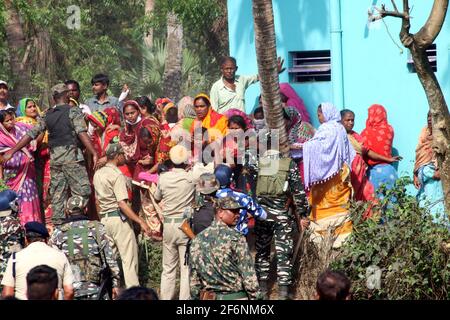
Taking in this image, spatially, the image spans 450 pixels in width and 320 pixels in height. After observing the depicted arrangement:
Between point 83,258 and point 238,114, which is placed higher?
point 238,114

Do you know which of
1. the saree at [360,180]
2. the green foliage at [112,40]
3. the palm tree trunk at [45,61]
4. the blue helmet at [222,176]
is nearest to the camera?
the blue helmet at [222,176]

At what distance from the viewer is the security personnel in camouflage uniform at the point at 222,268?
9.01m

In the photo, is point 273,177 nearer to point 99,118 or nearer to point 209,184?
point 209,184

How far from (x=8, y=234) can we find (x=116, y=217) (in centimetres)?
178

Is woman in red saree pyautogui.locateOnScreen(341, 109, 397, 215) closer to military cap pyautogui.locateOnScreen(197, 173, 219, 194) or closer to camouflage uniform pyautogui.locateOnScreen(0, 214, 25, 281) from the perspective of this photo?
military cap pyautogui.locateOnScreen(197, 173, 219, 194)

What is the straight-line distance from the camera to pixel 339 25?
14.8m

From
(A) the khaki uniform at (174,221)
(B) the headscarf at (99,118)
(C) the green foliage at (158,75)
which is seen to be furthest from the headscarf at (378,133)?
(C) the green foliage at (158,75)

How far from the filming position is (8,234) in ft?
35.1

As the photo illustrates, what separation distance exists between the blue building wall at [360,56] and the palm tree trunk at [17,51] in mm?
5342

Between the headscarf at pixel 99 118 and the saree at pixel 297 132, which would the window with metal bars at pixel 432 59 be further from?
the headscarf at pixel 99 118

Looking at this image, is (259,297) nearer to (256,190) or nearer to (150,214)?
(256,190)

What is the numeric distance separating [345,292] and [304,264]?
15.3 ft

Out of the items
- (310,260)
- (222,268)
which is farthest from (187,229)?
(222,268)

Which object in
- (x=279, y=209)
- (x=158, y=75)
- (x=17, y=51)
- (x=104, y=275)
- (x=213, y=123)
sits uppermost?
(x=158, y=75)
